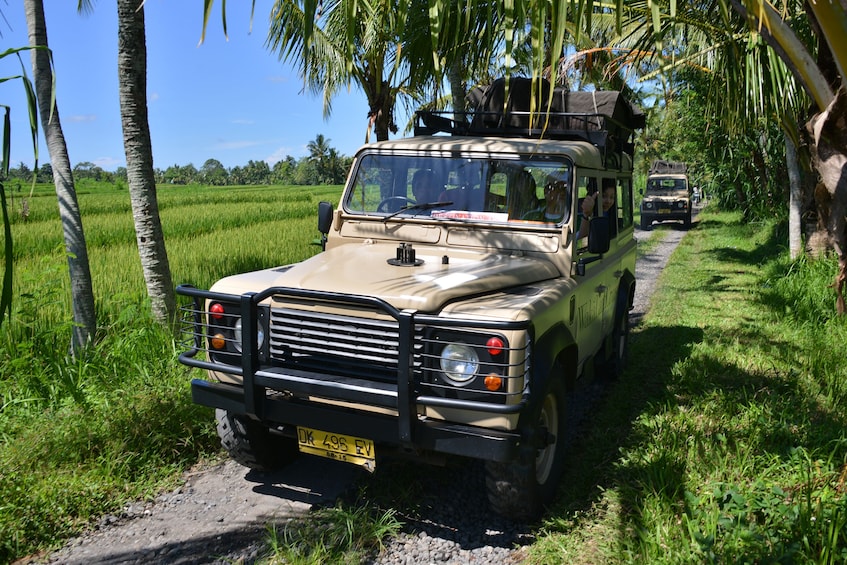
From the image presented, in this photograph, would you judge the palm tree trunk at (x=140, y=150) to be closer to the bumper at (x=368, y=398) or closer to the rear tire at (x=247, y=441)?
the rear tire at (x=247, y=441)

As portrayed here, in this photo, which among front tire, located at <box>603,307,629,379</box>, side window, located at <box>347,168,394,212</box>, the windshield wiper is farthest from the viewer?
front tire, located at <box>603,307,629,379</box>

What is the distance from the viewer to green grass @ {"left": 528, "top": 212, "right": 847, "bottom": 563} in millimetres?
2975

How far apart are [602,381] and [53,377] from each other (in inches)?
175

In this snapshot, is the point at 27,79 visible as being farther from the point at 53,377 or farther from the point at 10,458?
the point at 53,377

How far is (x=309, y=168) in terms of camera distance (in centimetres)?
9188

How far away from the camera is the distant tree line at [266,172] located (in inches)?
3339

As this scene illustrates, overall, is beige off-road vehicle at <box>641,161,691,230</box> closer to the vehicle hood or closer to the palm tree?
the palm tree

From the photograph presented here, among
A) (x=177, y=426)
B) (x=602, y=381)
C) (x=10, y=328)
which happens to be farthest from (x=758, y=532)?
(x=10, y=328)

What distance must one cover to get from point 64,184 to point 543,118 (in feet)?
12.9

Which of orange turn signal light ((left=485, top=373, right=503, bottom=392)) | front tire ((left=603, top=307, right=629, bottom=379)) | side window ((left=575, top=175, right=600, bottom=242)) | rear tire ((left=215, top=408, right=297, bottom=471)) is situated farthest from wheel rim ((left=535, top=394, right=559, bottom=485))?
front tire ((left=603, top=307, right=629, bottom=379))

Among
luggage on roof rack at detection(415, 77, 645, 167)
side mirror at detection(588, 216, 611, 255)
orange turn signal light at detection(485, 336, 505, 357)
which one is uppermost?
luggage on roof rack at detection(415, 77, 645, 167)

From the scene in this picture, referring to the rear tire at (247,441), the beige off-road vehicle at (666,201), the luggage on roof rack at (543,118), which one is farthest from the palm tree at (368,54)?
the beige off-road vehicle at (666,201)

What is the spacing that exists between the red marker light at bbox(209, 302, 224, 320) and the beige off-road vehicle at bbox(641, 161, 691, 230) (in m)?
20.3

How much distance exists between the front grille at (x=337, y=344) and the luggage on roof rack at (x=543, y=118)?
8.45ft
